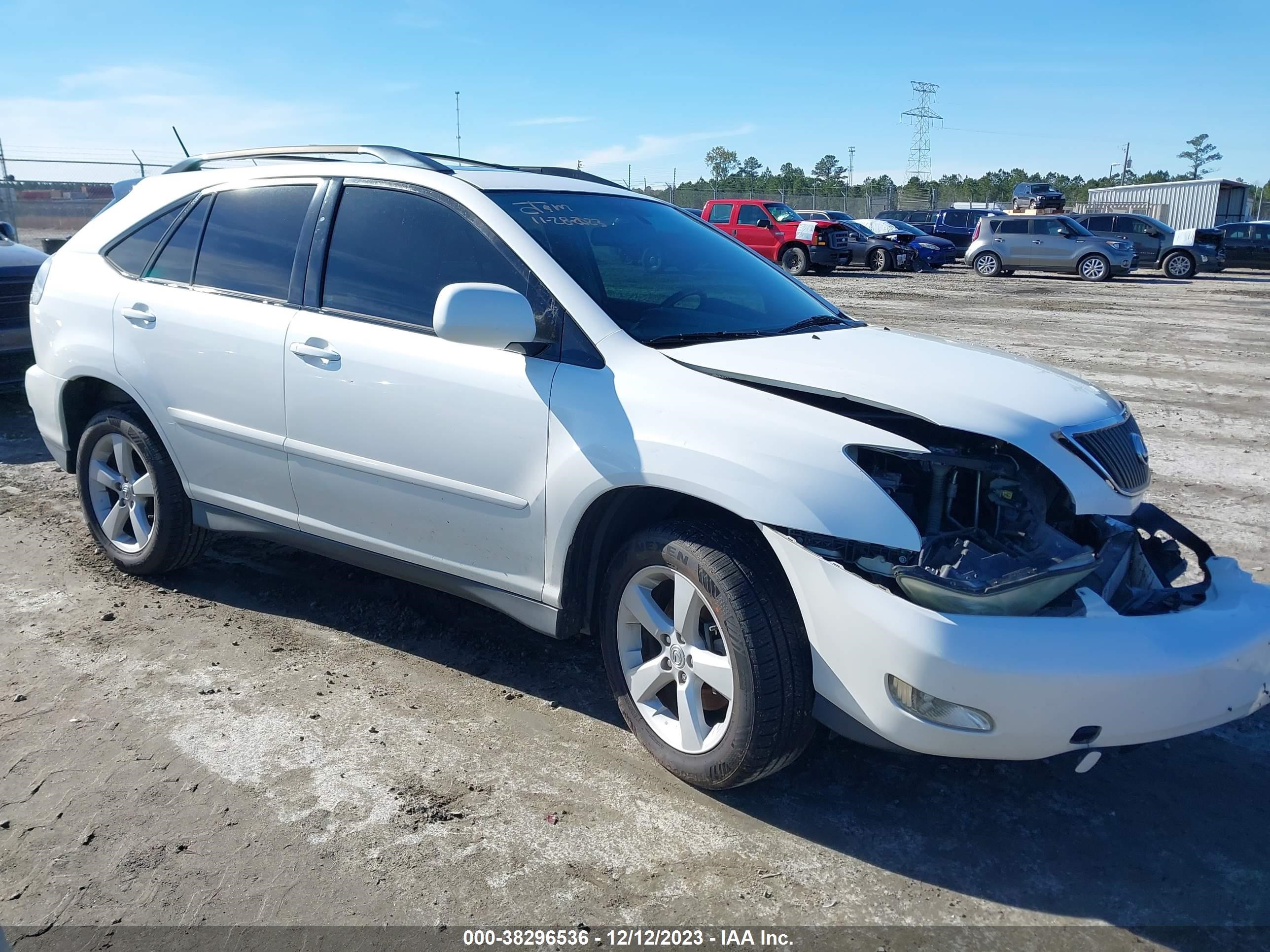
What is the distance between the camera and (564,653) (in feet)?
13.4

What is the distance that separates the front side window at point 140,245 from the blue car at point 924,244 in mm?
26101

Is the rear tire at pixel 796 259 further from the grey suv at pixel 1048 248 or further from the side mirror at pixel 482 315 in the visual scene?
the side mirror at pixel 482 315

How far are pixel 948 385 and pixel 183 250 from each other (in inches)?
130

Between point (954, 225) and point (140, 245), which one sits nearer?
point (140, 245)

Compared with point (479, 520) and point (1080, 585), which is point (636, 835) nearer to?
point (479, 520)

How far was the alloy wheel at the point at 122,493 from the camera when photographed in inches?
179

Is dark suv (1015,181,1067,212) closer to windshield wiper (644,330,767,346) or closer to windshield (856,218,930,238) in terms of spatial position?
windshield (856,218,930,238)

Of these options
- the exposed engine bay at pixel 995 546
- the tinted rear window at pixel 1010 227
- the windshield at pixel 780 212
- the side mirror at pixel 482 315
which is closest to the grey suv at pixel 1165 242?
the tinted rear window at pixel 1010 227

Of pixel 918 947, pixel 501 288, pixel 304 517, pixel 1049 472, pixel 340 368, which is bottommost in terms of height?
pixel 918 947

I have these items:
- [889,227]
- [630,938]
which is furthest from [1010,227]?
[630,938]

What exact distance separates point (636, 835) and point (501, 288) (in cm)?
173

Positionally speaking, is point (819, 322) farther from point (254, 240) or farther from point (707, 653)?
point (254, 240)

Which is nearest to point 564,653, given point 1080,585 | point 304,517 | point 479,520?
point 479,520

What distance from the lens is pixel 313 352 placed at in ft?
12.3
